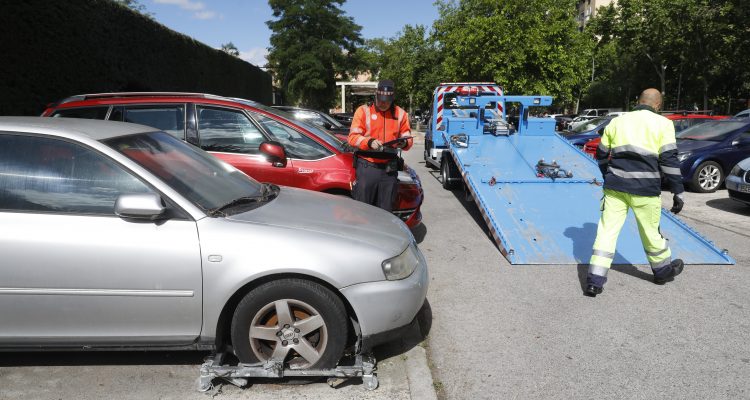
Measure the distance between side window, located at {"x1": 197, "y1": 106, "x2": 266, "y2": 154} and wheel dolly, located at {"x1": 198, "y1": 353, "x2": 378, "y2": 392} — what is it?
290 centimetres

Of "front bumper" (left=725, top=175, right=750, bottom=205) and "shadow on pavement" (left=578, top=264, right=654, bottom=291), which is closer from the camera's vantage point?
"shadow on pavement" (left=578, top=264, right=654, bottom=291)

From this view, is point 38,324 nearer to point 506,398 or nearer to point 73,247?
point 73,247

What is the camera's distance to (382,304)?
3.10 metres

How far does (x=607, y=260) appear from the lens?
4566 millimetres

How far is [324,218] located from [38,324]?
1768 millimetres

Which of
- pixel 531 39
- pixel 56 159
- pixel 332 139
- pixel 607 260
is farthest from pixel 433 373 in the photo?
pixel 531 39

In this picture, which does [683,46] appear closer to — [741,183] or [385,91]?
[741,183]

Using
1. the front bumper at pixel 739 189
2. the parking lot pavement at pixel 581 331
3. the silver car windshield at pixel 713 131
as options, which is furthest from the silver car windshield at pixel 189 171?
the silver car windshield at pixel 713 131

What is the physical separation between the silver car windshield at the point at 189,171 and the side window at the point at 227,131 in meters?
1.57

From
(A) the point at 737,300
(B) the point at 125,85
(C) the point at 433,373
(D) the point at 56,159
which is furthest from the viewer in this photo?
(B) the point at 125,85

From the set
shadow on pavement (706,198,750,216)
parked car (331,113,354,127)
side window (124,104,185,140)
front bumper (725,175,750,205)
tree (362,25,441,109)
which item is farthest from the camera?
tree (362,25,441,109)

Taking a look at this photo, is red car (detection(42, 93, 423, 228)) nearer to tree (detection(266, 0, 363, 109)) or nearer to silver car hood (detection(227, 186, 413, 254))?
silver car hood (detection(227, 186, 413, 254))

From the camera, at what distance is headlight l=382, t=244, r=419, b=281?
3.14 meters

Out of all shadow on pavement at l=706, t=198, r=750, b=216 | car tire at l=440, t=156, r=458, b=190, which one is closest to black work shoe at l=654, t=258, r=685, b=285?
shadow on pavement at l=706, t=198, r=750, b=216
